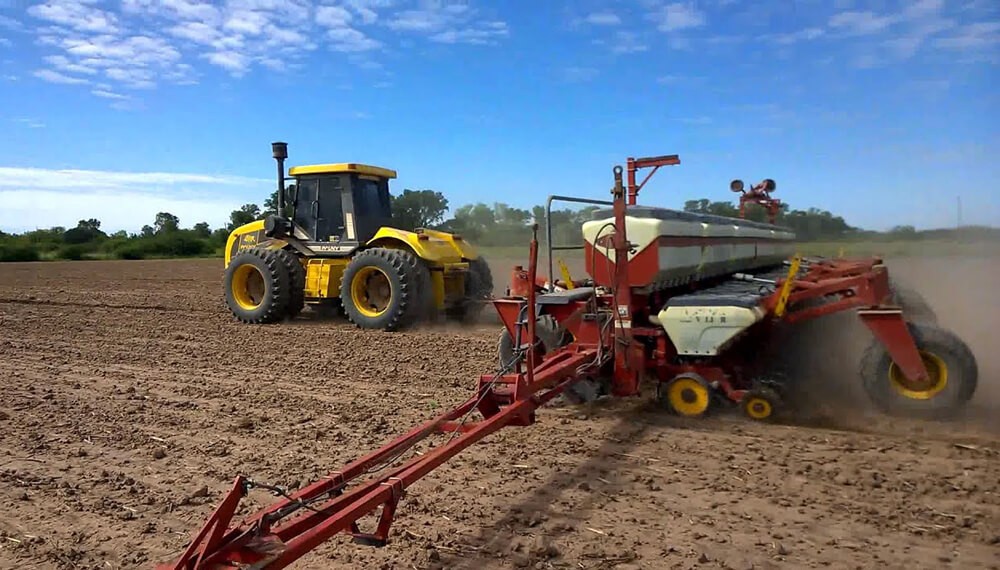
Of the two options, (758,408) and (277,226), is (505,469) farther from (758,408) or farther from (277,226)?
(277,226)

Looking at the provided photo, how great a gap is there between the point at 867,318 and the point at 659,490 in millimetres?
1989

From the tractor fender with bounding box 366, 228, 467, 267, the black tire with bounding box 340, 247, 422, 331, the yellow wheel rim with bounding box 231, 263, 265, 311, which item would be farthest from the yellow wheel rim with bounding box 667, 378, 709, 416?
the yellow wheel rim with bounding box 231, 263, 265, 311

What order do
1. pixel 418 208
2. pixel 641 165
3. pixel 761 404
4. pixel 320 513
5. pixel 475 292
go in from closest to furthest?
1. pixel 320 513
2. pixel 761 404
3. pixel 641 165
4. pixel 475 292
5. pixel 418 208

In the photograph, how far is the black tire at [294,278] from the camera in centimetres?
1099

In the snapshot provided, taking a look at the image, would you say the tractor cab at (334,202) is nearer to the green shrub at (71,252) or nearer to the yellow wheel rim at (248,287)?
the yellow wheel rim at (248,287)

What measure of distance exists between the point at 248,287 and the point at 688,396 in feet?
26.6

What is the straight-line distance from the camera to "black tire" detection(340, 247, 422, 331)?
10.0m

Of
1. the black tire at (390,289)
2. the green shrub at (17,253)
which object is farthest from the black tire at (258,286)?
the green shrub at (17,253)

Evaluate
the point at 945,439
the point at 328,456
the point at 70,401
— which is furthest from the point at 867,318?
Result: the point at 70,401

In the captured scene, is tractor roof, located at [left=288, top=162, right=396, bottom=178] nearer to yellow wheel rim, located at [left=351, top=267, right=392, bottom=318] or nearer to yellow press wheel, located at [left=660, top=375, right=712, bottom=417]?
yellow wheel rim, located at [left=351, top=267, right=392, bottom=318]

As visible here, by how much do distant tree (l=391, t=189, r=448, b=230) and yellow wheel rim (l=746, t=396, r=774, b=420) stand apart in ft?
24.8

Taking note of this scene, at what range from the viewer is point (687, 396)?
534cm

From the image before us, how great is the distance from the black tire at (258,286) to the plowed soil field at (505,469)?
285cm

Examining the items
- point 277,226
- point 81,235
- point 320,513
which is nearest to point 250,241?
point 277,226
